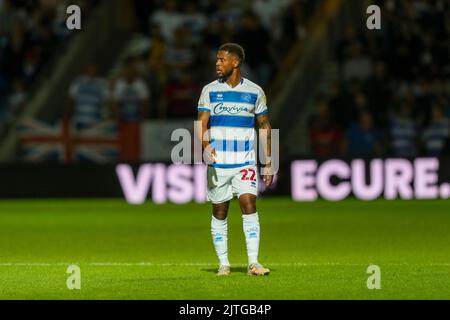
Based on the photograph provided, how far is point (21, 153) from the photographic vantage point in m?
27.3

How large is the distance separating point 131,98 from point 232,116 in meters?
14.7

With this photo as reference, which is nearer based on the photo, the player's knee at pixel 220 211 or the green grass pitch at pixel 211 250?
the green grass pitch at pixel 211 250

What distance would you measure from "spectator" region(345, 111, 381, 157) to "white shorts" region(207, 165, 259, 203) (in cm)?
1343

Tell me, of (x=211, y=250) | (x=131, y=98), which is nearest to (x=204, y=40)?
(x=131, y=98)

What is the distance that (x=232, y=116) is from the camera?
12.1 meters

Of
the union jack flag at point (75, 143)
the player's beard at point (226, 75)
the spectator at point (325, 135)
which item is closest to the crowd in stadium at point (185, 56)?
the union jack flag at point (75, 143)

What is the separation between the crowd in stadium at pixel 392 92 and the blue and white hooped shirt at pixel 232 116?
41.7ft

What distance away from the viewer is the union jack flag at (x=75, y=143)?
2655cm

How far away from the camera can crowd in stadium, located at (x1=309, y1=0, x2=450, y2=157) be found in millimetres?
25500

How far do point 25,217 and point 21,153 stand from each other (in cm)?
547

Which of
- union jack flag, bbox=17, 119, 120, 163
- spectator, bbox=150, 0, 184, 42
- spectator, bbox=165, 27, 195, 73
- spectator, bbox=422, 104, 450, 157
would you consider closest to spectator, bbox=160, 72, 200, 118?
spectator, bbox=165, 27, 195, 73

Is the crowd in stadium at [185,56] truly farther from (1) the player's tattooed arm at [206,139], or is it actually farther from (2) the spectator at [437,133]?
(1) the player's tattooed arm at [206,139]

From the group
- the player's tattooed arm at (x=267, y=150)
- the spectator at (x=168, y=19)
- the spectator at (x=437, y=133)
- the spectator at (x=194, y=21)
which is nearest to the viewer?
the player's tattooed arm at (x=267, y=150)
